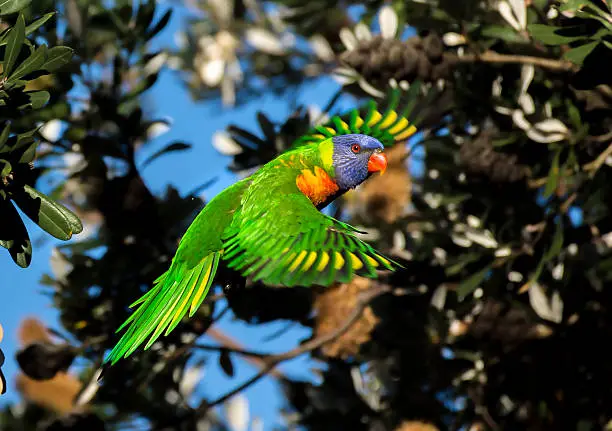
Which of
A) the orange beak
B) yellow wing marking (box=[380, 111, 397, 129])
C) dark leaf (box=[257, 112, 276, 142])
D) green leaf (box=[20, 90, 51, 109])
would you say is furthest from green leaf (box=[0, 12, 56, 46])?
dark leaf (box=[257, 112, 276, 142])

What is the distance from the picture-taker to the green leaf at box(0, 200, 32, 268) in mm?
1706

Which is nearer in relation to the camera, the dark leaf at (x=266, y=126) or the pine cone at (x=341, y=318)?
the dark leaf at (x=266, y=126)

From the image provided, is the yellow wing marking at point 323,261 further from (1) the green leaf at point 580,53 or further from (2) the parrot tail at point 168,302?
(1) the green leaf at point 580,53

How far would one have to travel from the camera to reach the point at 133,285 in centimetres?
262

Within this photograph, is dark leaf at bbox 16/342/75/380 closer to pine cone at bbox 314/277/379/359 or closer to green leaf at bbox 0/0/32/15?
pine cone at bbox 314/277/379/359

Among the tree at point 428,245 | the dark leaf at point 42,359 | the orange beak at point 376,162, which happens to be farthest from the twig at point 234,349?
the orange beak at point 376,162

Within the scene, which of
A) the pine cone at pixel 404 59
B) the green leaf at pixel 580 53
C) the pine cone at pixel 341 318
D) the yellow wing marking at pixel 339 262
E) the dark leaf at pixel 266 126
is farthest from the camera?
the pine cone at pixel 341 318

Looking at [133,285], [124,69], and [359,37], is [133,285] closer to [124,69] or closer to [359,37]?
[124,69]

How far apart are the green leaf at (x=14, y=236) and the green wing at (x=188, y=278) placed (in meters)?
0.27

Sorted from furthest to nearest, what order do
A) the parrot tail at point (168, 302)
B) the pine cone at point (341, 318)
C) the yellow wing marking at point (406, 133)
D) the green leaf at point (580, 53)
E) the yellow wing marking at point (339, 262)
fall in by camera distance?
1. the pine cone at point (341, 318)
2. the yellow wing marking at point (406, 133)
3. the green leaf at point (580, 53)
4. the parrot tail at point (168, 302)
5. the yellow wing marking at point (339, 262)

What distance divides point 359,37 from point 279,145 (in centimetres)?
40

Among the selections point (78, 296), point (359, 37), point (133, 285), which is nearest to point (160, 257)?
point (133, 285)

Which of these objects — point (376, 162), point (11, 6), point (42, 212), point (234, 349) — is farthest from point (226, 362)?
point (11, 6)

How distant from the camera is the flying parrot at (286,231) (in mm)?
1636
